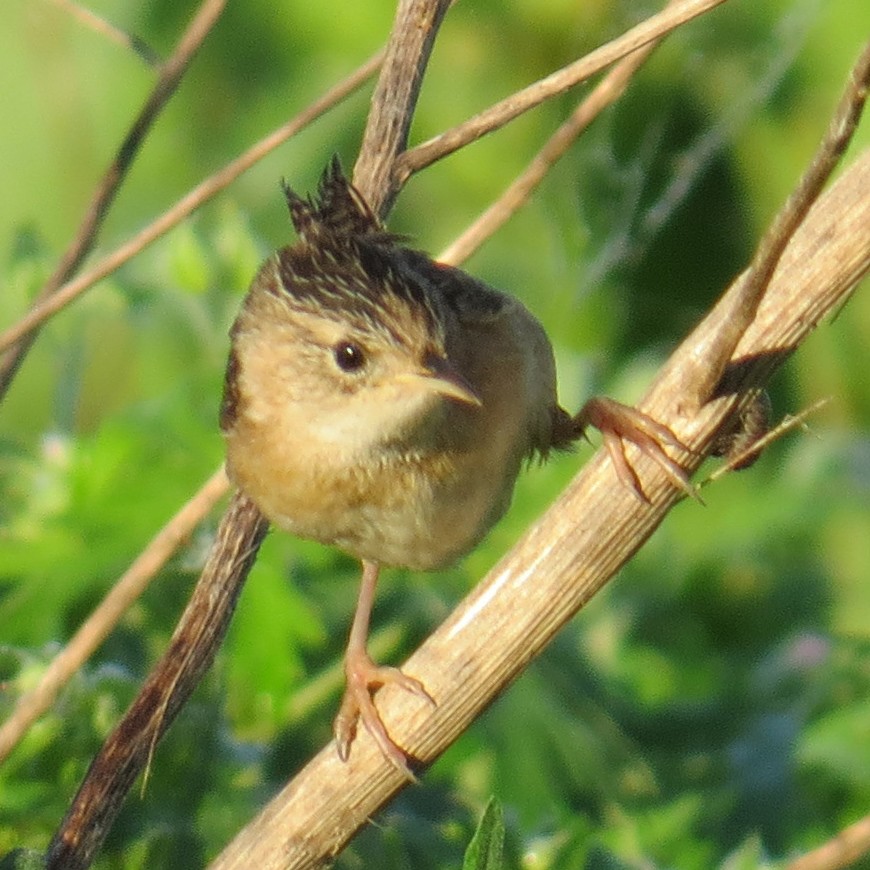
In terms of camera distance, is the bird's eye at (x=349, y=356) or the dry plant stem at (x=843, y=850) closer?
the dry plant stem at (x=843, y=850)

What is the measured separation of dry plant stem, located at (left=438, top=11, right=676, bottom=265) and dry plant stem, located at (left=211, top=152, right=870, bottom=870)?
67 centimetres

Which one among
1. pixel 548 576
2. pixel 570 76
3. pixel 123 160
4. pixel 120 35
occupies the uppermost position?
pixel 120 35

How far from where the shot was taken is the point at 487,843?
1.94 meters

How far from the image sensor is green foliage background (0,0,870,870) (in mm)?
3414

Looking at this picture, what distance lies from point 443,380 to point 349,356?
0.81ft

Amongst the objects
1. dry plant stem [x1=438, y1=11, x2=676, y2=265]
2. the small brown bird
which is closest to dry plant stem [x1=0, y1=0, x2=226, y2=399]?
the small brown bird

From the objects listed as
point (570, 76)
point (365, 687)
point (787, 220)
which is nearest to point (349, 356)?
point (365, 687)

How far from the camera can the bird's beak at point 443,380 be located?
2855mm

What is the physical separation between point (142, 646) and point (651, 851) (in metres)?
1.13

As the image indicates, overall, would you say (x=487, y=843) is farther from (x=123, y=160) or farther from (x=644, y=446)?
(x=123, y=160)

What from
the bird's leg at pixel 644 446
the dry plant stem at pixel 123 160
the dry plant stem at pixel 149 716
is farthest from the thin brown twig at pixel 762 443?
the dry plant stem at pixel 123 160

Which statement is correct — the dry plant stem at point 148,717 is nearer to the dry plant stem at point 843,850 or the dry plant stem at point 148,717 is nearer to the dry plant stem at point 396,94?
the dry plant stem at point 396,94

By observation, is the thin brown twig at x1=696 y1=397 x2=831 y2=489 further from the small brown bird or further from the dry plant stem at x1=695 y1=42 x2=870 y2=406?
the small brown bird

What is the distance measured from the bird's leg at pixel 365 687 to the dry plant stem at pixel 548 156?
632mm
